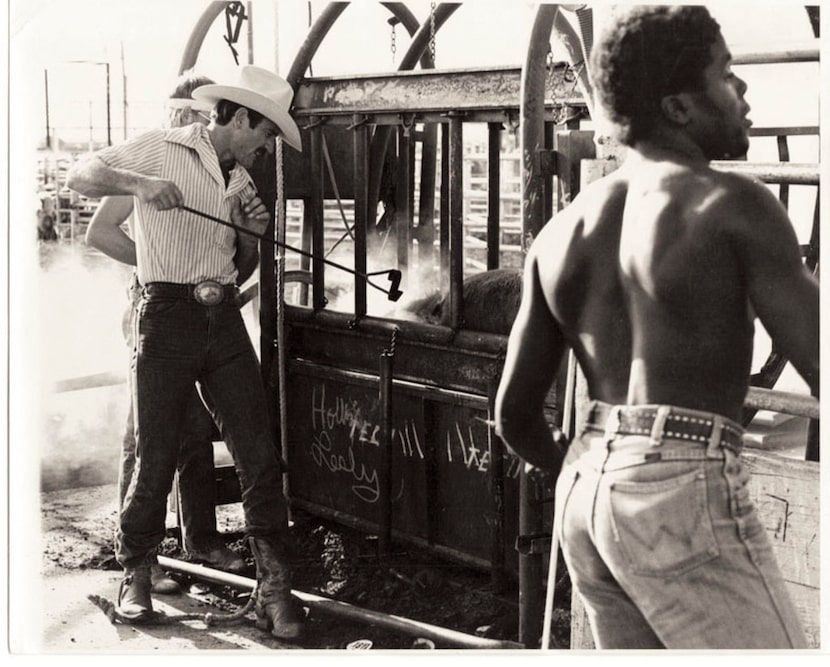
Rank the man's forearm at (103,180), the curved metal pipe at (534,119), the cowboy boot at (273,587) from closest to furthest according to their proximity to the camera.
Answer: the curved metal pipe at (534,119), the man's forearm at (103,180), the cowboy boot at (273,587)

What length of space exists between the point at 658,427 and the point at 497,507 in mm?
2410

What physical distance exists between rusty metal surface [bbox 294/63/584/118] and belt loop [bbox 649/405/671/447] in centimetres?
223

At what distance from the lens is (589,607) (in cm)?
251

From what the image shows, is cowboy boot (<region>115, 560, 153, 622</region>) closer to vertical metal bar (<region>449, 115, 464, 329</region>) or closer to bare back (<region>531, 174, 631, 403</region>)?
vertical metal bar (<region>449, 115, 464, 329</region>)

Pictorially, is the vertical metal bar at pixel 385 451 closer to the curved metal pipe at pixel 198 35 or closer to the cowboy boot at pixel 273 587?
the cowboy boot at pixel 273 587

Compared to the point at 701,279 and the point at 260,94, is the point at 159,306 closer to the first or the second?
the point at 260,94

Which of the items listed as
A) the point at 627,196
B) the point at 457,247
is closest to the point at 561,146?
the point at 457,247

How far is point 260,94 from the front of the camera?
4.43 m

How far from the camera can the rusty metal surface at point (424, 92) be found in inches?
175

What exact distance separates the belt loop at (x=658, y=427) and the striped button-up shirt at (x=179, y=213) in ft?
8.09

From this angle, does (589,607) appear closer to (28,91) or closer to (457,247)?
(28,91)

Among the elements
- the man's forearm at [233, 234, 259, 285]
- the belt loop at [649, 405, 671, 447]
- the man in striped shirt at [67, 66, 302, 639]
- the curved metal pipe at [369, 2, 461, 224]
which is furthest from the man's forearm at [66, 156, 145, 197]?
the belt loop at [649, 405, 671, 447]

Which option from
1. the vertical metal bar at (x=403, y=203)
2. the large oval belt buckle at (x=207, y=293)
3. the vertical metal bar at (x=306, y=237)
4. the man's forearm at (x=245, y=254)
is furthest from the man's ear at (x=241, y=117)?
the vertical metal bar at (x=403, y=203)

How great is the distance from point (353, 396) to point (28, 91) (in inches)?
86.2
